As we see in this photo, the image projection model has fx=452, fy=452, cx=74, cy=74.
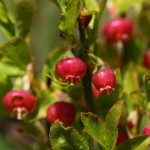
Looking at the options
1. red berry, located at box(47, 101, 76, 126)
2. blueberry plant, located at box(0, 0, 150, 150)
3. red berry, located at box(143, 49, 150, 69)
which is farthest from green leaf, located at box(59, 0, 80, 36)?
red berry, located at box(143, 49, 150, 69)

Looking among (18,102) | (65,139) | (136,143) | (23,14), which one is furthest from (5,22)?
(136,143)

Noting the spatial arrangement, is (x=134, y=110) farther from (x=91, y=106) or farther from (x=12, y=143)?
(x=12, y=143)

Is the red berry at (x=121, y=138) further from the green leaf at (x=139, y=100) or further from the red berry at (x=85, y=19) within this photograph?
the red berry at (x=85, y=19)

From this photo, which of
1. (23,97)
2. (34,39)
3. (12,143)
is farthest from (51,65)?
(34,39)

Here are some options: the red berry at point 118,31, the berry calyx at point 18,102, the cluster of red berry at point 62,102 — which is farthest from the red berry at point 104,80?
the red berry at point 118,31

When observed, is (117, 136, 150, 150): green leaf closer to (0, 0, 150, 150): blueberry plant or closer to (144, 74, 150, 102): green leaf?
(0, 0, 150, 150): blueberry plant

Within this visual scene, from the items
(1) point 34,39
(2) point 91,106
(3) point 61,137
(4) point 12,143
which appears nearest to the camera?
(3) point 61,137

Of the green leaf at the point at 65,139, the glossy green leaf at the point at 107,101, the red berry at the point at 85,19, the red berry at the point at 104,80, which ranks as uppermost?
the red berry at the point at 85,19
